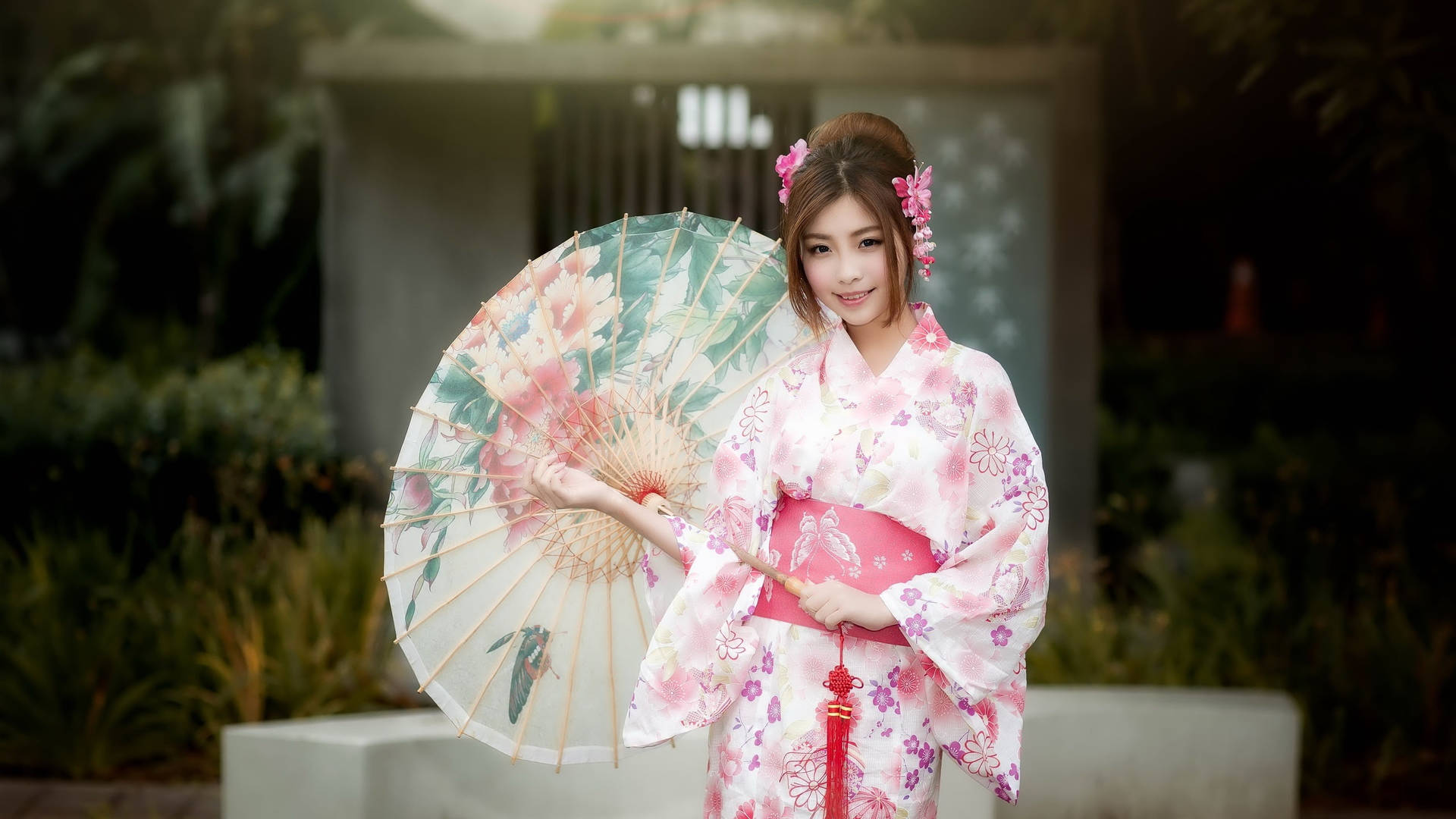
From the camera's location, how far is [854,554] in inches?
→ 87.8

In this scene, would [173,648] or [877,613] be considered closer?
[877,613]

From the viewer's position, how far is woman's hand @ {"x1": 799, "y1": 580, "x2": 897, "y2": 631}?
7.02ft

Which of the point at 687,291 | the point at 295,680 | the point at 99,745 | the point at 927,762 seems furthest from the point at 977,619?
the point at 99,745

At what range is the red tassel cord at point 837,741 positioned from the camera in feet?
7.10

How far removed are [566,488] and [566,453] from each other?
0.40 ft

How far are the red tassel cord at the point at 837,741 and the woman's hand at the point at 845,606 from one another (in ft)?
0.33

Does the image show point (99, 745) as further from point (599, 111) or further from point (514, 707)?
point (599, 111)

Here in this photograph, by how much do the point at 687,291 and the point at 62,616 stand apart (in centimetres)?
333

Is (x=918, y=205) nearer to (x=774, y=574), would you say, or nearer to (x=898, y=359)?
(x=898, y=359)

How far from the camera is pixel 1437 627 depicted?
4.86 metres

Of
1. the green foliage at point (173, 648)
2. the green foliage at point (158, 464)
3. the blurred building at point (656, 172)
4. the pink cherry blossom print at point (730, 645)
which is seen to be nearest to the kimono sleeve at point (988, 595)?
the pink cherry blossom print at point (730, 645)

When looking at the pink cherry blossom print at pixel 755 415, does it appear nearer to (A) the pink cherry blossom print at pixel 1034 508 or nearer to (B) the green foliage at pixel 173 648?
(A) the pink cherry blossom print at pixel 1034 508

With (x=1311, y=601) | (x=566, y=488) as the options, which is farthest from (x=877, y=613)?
(x=1311, y=601)

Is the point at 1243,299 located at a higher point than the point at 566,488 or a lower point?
higher
